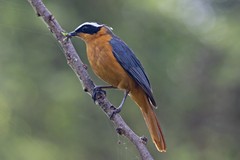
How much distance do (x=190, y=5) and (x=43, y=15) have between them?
6997 mm

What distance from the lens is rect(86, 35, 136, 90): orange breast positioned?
4.61 metres

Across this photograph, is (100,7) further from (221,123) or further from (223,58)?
(221,123)

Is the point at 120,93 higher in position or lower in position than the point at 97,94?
higher

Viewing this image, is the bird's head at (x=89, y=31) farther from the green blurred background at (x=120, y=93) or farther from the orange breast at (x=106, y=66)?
the green blurred background at (x=120, y=93)

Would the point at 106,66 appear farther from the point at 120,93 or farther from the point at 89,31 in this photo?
the point at 120,93

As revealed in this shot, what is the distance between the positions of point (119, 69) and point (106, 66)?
11cm

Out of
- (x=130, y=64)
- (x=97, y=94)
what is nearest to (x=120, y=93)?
(x=130, y=64)

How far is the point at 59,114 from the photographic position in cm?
910

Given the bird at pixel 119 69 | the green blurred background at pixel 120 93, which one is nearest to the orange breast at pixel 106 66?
the bird at pixel 119 69

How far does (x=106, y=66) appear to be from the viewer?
4.62 m

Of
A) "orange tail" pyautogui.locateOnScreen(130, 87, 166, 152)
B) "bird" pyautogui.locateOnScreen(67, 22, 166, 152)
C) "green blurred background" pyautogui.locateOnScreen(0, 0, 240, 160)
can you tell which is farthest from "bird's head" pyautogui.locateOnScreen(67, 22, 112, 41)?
"green blurred background" pyautogui.locateOnScreen(0, 0, 240, 160)

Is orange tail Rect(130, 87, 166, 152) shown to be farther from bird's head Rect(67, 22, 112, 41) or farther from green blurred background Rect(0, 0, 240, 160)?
green blurred background Rect(0, 0, 240, 160)

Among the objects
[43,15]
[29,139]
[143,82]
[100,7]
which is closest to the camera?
[43,15]

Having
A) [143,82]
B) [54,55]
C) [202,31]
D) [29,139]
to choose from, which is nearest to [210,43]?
[202,31]
